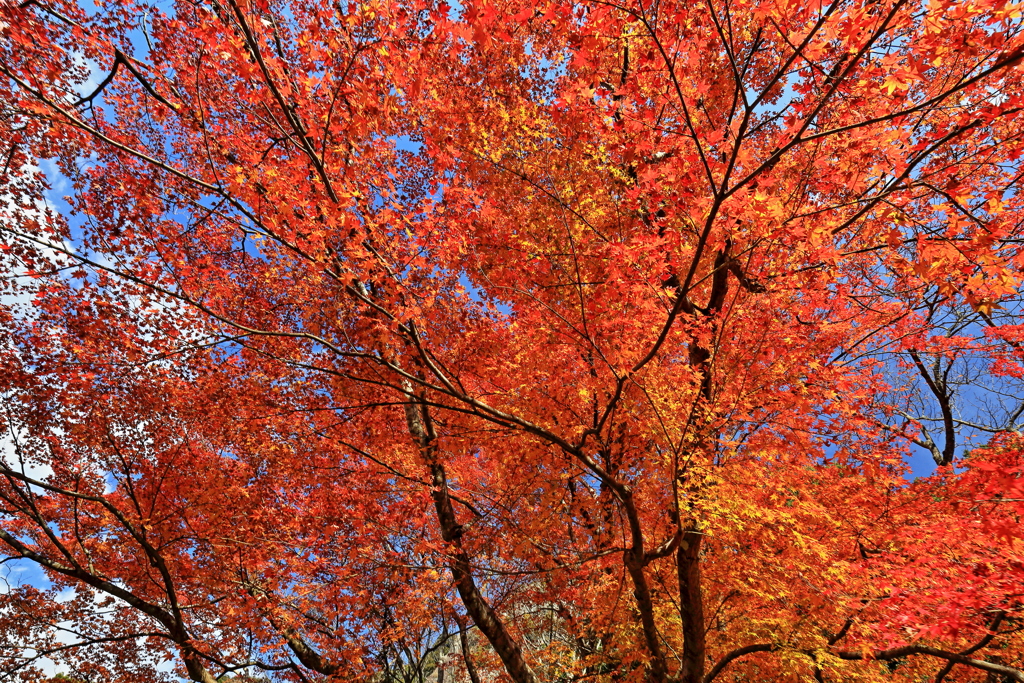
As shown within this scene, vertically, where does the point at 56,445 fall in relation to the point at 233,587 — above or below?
above

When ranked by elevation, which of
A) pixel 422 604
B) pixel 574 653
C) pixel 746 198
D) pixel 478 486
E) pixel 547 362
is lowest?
pixel 574 653

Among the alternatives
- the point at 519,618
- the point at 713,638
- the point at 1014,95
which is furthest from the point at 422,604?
the point at 1014,95

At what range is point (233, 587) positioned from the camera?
35.7 feet

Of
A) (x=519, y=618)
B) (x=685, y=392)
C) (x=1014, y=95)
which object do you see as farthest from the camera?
(x=519, y=618)

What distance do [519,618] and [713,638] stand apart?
4.16 meters

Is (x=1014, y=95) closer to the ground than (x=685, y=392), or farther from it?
farther from it

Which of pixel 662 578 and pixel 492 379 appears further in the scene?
pixel 492 379

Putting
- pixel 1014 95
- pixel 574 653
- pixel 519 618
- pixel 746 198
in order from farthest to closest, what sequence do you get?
pixel 519 618
pixel 574 653
pixel 1014 95
pixel 746 198

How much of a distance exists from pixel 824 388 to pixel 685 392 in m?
4.11

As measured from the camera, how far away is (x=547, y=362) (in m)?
8.86

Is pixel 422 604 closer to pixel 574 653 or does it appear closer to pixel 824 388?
pixel 574 653

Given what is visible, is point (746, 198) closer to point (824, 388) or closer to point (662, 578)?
point (824, 388)

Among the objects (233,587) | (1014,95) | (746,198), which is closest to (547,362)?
(746,198)

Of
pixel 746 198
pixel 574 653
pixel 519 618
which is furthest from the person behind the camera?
pixel 519 618
